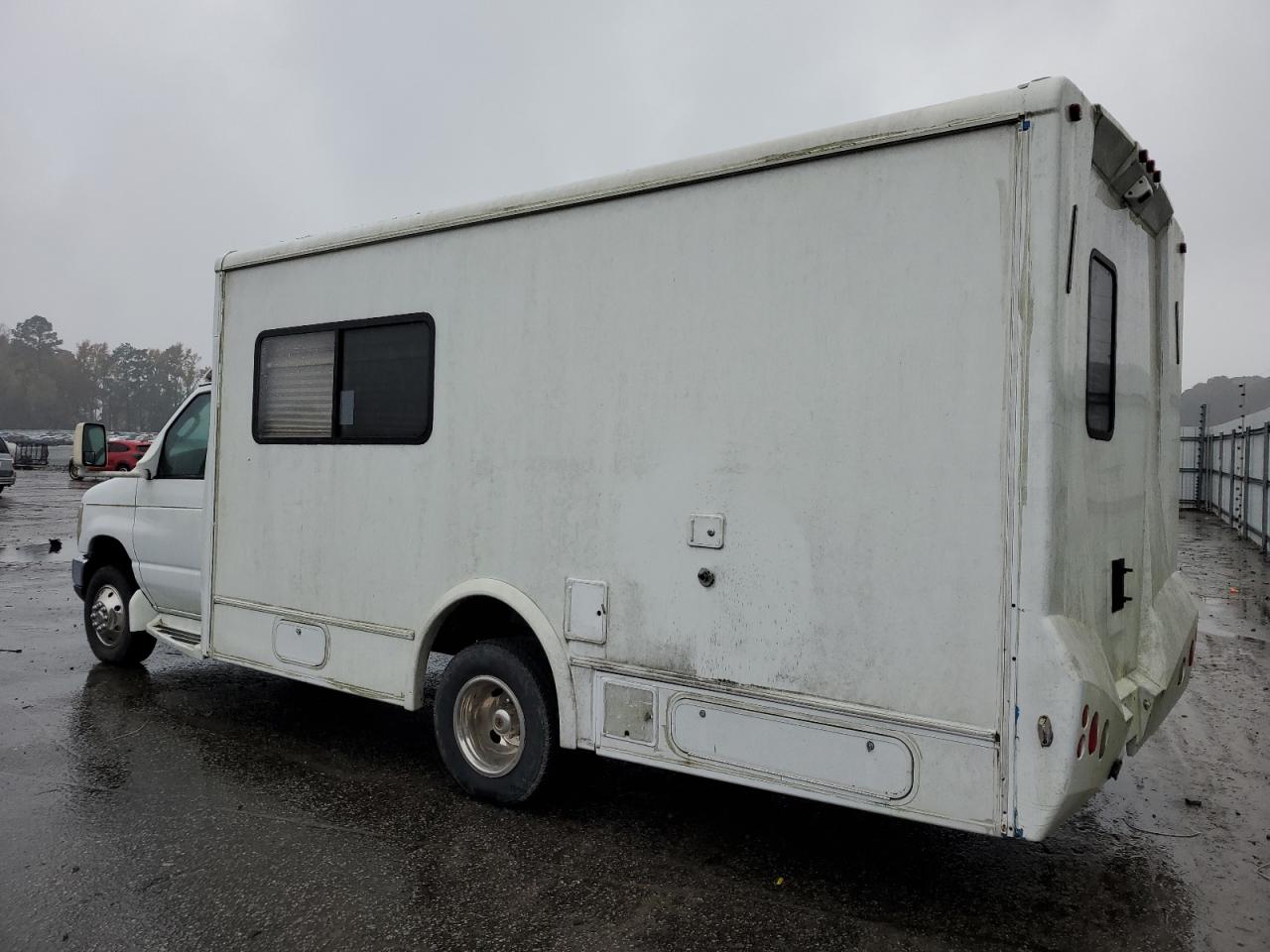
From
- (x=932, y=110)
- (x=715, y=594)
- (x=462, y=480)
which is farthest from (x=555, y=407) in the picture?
(x=932, y=110)

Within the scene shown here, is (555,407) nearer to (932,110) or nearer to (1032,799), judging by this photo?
(932,110)

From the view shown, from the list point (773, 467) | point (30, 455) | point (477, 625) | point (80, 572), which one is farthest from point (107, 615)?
point (30, 455)

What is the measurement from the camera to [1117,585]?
3.80m

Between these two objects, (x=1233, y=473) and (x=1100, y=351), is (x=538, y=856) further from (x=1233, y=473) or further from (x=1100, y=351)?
(x=1233, y=473)

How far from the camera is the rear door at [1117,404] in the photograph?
11.8 feet

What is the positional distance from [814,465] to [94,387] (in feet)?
311

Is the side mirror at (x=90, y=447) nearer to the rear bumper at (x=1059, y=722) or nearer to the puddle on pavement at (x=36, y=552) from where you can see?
the rear bumper at (x=1059, y=722)

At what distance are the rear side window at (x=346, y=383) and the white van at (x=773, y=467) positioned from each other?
0.07ft

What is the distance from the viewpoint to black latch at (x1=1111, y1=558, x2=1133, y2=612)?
3.76 m

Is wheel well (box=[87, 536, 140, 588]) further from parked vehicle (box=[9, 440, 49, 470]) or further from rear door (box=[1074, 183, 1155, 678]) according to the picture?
parked vehicle (box=[9, 440, 49, 470])

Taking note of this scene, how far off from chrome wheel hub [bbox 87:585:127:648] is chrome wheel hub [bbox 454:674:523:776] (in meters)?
3.89

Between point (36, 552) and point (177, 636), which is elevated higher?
point (177, 636)

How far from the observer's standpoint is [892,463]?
3410mm

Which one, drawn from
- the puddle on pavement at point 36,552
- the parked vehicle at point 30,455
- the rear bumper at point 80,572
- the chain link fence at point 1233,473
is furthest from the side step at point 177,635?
the parked vehicle at point 30,455
